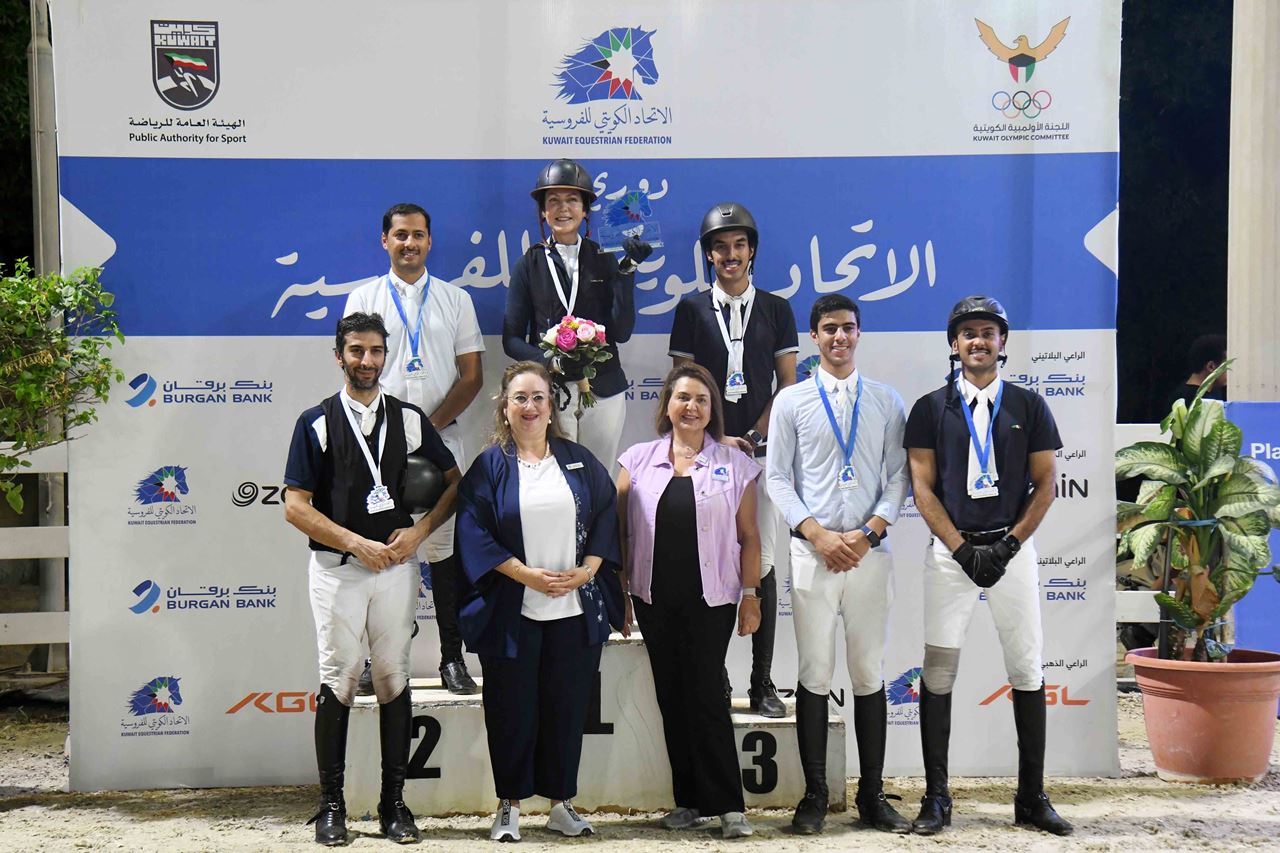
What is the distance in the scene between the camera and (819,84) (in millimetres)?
5480

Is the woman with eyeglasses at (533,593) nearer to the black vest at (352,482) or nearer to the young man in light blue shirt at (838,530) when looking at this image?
the black vest at (352,482)

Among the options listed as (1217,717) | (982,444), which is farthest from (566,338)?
(1217,717)

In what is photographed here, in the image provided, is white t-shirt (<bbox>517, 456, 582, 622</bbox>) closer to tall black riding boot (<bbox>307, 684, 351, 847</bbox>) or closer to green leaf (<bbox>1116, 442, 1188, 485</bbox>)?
tall black riding boot (<bbox>307, 684, 351, 847</bbox>)

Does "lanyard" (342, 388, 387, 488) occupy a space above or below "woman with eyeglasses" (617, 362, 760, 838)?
above

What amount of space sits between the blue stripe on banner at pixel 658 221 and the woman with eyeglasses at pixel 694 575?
1.05 m

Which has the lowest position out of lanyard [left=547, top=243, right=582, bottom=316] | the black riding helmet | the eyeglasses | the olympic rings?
the eyeglasses

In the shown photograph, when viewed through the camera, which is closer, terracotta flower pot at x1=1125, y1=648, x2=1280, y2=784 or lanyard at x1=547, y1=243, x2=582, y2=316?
lanyard at x1=547, y1=243, x2=582, y2=316

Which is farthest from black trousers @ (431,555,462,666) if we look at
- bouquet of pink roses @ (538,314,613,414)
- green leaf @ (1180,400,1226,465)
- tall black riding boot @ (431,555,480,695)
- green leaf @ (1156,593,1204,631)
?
green leaf @ (1180,400,1226,465)

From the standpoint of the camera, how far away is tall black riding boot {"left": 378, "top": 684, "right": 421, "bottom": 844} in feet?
14.4

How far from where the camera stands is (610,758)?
486 centimetres

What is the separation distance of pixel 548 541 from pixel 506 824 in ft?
3.31

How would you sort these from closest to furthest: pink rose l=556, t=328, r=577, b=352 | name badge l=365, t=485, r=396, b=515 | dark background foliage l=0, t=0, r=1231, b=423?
1. name badge l=365, t=485, r=396, b=515
2. pink rose l=556, t=328, r=577, b=352
3. dark background foliage l=0, t=0, r=1231, b=423

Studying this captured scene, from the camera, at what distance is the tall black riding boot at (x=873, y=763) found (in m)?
4.53

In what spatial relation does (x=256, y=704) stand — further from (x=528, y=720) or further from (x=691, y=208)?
(x=691, y=208)
